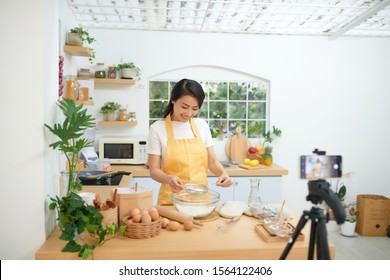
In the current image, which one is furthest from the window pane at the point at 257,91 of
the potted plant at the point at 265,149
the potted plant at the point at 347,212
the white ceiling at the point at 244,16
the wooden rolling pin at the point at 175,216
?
the wooden rolling pin at the point at 175,216

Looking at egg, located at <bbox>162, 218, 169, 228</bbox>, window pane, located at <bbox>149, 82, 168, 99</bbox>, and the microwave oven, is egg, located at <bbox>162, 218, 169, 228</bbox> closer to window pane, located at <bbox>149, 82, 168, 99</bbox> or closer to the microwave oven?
the microwave oven

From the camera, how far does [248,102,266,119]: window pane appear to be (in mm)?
3744

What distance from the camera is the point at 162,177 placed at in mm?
1700

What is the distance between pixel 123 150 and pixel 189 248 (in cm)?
215

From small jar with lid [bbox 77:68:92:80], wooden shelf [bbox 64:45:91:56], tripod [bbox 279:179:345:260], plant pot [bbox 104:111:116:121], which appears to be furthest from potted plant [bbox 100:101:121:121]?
tripod [bbox 279:179:345:260]

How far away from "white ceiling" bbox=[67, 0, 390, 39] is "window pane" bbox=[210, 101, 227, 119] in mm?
730

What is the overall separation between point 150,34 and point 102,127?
1.02 metres

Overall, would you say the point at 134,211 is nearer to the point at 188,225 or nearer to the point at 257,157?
the point at 188,225

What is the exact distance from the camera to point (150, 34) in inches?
136

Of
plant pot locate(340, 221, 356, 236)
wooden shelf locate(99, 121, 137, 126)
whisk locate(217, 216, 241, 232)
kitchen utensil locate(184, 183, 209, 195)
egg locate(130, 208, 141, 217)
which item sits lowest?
plant pot locate(340, 221, 356, 236)

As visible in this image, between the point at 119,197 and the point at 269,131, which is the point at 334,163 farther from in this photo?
the point at 269,131

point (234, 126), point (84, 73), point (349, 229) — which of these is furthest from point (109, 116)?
point (349, 229)

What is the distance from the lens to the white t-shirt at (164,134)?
6.01 feet
